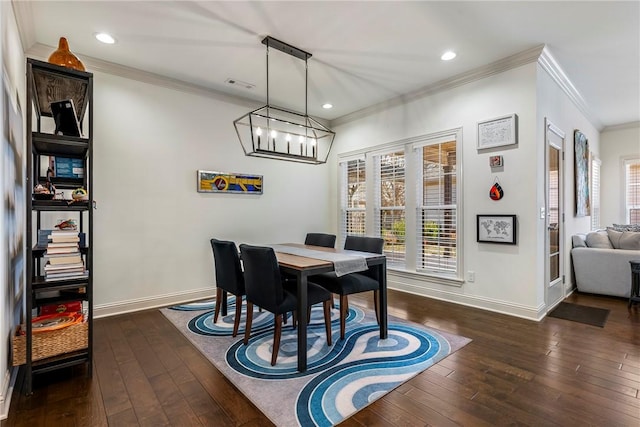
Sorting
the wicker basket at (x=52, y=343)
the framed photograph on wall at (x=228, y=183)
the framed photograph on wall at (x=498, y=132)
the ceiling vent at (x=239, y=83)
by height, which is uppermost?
the ceiling vent at (x=239, y=83)

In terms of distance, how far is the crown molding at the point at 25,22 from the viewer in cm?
248

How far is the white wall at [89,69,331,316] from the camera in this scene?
140 inches

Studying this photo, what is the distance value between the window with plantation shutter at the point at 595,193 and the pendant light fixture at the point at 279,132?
16.7 feet

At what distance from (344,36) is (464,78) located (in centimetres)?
176

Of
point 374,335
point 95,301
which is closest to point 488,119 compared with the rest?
point 374,335

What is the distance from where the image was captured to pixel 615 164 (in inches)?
252

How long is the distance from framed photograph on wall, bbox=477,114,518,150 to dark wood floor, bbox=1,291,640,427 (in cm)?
202

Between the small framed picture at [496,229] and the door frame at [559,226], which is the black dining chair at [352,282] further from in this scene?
the door frame at [559,226]

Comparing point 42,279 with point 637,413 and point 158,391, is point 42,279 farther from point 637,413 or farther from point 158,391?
point 637,413

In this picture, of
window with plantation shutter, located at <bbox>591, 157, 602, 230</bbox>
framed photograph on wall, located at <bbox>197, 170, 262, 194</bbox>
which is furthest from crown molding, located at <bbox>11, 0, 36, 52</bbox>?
window with plantation shutter, located at <bbox>591, 157, 602, 230</bbox>

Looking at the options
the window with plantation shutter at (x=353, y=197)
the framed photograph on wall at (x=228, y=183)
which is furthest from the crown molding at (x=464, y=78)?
the framed photograph on wall at (x=228, y=183)

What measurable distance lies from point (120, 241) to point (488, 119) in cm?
448

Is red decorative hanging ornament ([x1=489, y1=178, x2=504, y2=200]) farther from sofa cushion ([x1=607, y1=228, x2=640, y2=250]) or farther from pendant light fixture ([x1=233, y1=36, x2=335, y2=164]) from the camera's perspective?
sofa cushion ([x1=607, y1=228, x2=640, y2=250])

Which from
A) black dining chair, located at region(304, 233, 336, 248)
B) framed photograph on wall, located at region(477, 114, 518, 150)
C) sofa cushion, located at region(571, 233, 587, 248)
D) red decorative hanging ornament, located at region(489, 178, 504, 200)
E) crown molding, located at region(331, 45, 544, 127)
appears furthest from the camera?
sofa cushion, located at region(571, 233, 587, 248)
